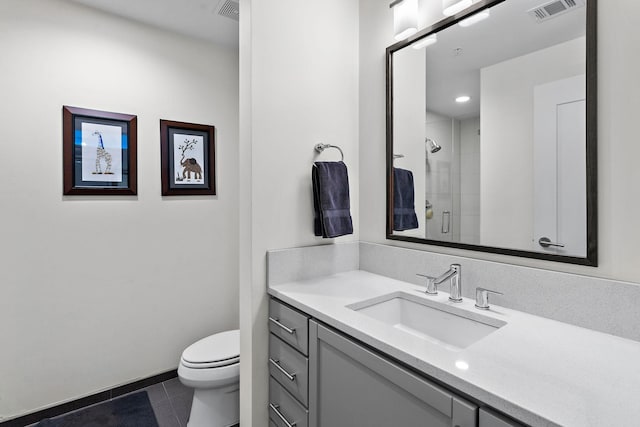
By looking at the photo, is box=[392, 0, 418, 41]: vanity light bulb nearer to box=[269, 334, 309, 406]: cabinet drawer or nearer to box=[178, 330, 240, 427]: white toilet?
box=[269, 334, 309, 406]: cabinet drawer

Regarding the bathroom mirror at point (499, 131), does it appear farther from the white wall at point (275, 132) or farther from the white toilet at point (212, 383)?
the white toilet at point (212, 383)

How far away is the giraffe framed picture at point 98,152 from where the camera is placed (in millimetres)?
1851

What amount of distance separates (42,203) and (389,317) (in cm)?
197

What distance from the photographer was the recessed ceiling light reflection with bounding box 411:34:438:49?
1.39 m

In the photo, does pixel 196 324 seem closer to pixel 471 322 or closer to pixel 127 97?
pixel 127 97

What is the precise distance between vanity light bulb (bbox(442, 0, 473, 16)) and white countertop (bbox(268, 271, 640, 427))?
1155 millimetres

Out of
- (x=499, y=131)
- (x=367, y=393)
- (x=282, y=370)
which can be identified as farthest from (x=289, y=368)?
(x=499, y=131)

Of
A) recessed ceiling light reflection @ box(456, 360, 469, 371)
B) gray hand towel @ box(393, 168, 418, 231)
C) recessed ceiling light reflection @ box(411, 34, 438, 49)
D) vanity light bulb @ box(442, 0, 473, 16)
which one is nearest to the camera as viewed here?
recessed ceiling light reflection @ box(456, 360, 469, 371)

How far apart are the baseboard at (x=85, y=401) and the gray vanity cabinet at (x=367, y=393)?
1518mm

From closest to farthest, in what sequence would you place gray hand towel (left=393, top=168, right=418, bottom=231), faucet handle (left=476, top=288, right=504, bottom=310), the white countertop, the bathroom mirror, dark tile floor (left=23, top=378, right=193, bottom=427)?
1. the white countertop
2. the bathroom mirror
3. faucet handle (left=476, top=288, right=504, bottom=310)
4. gray hand towel (left=393, top=168, right=418, bottom=231)
5. dark tile floor (left=23, top=378, right=193, bottom=427)

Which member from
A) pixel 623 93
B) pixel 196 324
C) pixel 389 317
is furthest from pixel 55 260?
pixel 623 93

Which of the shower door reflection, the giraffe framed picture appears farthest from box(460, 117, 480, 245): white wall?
the giraffe framed picture

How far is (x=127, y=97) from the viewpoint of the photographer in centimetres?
203

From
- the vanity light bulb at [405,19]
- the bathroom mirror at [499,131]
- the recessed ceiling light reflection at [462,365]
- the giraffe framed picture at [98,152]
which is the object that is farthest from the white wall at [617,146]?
the giraffe framed picture at [98,152]
